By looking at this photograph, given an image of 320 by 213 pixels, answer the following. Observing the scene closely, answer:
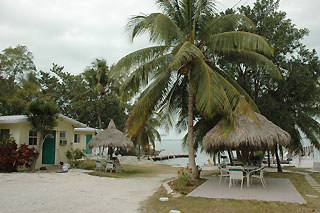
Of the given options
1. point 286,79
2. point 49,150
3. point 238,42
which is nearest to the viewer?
point 238,42

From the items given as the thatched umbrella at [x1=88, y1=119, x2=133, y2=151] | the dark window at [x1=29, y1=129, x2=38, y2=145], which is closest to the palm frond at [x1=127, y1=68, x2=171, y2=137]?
the thatched umbrella at [x1=88, y1=119, x2=133, y2=151]

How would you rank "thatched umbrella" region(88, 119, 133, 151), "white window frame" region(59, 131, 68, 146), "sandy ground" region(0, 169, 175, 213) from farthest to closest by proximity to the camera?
"white window frame" region(59, 131, 68, 146), "thatched umbrella" region(88, 119, 133, 151), "sandy ground" region(0, 169, 175, 213)

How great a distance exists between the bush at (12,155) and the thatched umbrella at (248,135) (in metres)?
8.45

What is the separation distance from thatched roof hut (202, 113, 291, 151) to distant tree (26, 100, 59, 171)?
797 cm

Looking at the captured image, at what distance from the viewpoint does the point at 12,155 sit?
12.2 metres

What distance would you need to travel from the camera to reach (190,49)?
852 centimetres

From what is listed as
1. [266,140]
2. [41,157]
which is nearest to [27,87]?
[41,157]

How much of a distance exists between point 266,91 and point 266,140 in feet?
19.2

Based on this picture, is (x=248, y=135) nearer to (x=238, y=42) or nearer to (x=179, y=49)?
(x=238, y=42)

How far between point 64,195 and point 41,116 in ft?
20.8

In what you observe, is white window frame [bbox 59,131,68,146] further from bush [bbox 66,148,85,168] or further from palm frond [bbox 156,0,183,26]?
palm frond [bbox 156,0,183,26]

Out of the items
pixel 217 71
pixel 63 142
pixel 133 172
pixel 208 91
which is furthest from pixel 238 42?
pixel 63 142

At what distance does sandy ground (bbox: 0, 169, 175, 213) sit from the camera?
6.52 m

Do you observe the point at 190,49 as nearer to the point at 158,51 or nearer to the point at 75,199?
the point at 158,51
